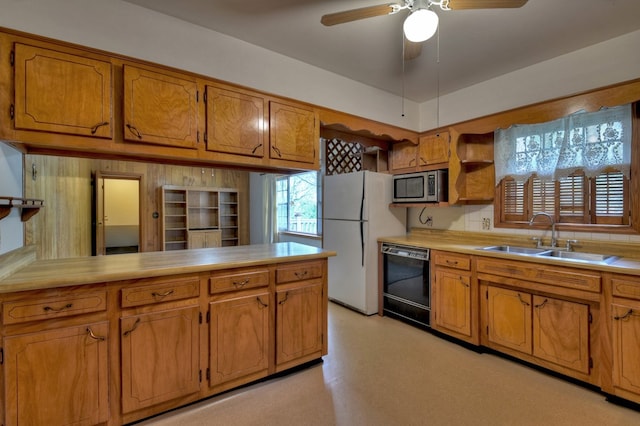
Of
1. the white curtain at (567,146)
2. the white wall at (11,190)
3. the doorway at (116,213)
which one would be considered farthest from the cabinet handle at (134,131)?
the doorway at (116,213)

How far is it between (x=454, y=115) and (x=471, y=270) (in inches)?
70.2

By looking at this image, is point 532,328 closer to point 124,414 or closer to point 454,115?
point 454,115

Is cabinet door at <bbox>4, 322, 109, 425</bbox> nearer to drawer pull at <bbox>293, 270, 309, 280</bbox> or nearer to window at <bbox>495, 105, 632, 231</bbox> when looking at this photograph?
drawer pull at <bbox>293, 270, 309, 280</bbox>

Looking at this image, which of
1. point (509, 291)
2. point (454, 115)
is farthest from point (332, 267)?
point (454, 115)

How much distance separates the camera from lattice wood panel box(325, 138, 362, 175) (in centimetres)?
459

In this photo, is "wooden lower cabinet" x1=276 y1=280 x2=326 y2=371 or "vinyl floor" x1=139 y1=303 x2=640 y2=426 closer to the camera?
"vinyl floor" x1=139 y1=303 x2=640 y2=426

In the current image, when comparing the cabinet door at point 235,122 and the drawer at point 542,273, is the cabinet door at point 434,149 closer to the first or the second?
the drawer at point 542,273

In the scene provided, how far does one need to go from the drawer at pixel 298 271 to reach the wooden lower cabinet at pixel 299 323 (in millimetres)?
50

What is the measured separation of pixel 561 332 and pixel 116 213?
6170mm

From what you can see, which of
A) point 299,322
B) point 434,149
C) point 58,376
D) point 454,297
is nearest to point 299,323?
point 299,322

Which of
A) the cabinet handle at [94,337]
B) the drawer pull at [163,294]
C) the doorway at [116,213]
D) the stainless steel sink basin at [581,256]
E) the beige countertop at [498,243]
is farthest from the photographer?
the doorway at [116,213]

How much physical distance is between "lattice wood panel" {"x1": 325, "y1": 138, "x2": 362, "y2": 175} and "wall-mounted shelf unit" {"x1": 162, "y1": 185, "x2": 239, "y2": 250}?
290cm

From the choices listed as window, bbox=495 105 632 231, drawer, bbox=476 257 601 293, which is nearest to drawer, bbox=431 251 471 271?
drawer, bbox=476 257 601 293

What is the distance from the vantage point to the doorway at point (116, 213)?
4.84m
